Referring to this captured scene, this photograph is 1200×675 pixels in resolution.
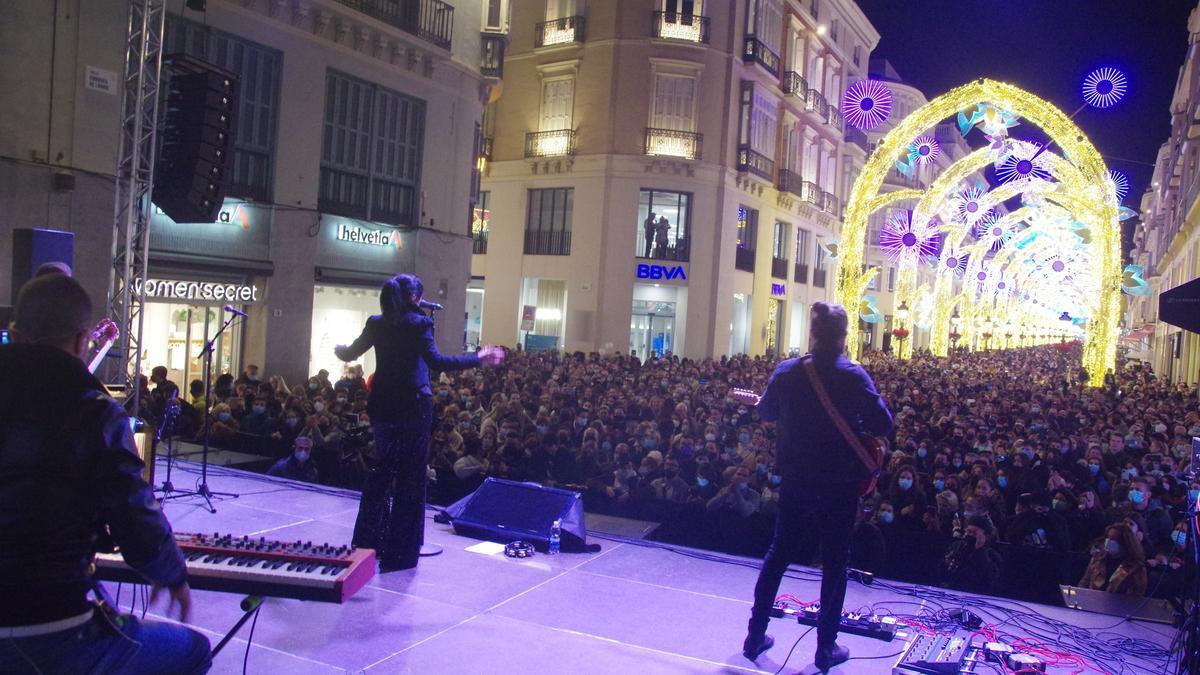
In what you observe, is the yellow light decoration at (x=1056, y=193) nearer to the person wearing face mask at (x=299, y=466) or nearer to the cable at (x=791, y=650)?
the person wearing face mask at (x=299, y=466)

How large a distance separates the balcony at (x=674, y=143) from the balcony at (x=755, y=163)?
1.85 meters

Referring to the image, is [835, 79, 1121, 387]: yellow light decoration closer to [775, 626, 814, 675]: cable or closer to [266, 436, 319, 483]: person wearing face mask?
[266, 436, 319, 483]: person wearing face mask

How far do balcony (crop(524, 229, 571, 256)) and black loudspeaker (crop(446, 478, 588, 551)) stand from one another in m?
22.3

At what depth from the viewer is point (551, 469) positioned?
998 cm

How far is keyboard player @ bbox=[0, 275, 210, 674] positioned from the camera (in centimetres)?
225

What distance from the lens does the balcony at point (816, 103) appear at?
34306 millimetres

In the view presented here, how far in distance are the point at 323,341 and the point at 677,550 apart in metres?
12.6

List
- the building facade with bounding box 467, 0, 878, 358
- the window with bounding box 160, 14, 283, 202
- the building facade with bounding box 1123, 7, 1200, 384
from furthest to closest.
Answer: the building facade with bounding box 1123, 7, 1200, 384 < the building facade with bounding box 467, 0, 878, 358 < the window with bounding box 160, 14, 283, 202

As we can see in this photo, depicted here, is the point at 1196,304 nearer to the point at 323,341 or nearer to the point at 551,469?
the point at 551,469

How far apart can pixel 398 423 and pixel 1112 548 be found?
5.67m

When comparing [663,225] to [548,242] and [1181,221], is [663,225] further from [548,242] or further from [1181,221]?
[1181,221]

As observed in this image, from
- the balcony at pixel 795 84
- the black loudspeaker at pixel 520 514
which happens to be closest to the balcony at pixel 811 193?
the balcony at pixel 795 84

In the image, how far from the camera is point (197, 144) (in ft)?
33.1

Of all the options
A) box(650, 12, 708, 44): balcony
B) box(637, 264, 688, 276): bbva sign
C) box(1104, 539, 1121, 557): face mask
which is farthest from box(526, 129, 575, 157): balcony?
box(1104, 539, 1121, 557): face mask
